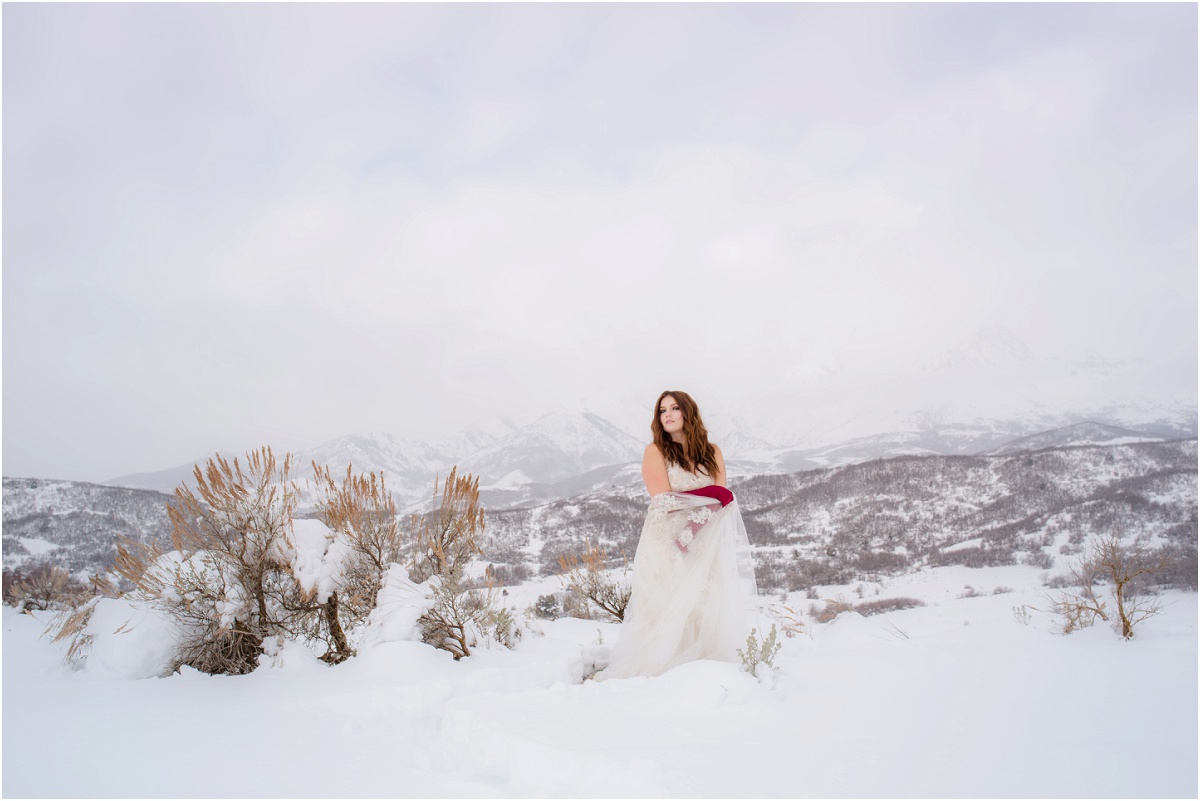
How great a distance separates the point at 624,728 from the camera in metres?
2.78

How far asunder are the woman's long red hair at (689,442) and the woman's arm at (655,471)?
5 cm

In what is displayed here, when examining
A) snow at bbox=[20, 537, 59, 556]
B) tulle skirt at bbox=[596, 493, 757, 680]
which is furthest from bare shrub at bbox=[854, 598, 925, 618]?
snow at bbox=[20, 537, 59, 556]

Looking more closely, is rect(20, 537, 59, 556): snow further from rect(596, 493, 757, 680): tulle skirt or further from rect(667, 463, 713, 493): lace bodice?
rect(667, 463, 713, 493): lace bodice

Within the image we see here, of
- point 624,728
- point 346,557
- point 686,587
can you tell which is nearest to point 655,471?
point 686,587

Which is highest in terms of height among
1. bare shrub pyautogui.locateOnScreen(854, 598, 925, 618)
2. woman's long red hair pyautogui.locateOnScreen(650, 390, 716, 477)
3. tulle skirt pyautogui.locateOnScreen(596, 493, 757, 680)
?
woman's long red hair pyautogui.locateOnScreen(650, 390, 716, 477)

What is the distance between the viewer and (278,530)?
469 centimetres

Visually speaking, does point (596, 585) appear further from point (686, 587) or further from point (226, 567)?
point (226, 567)

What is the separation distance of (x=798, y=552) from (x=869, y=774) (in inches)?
1281

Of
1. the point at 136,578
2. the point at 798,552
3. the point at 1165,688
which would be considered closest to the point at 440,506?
the point at 136,578

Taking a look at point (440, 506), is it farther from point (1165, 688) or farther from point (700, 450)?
point (1165, 688)

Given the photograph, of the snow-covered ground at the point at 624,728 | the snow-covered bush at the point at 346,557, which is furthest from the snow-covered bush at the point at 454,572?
the snow-covered ground at the point at 624,728

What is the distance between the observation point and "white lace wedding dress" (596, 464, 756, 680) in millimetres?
4070

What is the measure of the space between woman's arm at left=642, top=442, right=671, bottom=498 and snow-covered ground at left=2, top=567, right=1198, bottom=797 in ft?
4.36

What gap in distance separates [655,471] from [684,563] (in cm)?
73
